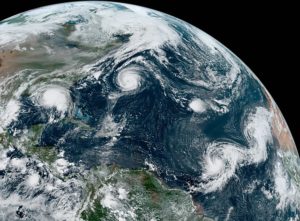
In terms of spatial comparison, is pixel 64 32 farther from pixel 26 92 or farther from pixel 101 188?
pixel 101 188

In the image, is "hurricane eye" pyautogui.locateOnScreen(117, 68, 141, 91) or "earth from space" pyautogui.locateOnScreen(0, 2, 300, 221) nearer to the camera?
"earth from space" pyautogui.locateOnScreen(0, 2, 300, 221)

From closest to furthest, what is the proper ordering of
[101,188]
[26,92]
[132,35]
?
[101,188]
[26,92]
[132,35]

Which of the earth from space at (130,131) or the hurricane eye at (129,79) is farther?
the hurricane eye at (129,79)

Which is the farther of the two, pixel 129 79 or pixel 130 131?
pixel 129 79

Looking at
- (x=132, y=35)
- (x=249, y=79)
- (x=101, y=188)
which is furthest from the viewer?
(x=249, y=79)

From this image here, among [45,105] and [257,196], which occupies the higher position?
[45,105]

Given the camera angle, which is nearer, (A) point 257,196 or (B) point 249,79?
(A) point 257,196

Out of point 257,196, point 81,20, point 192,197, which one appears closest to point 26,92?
point 81,20

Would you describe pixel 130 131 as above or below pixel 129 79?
below
